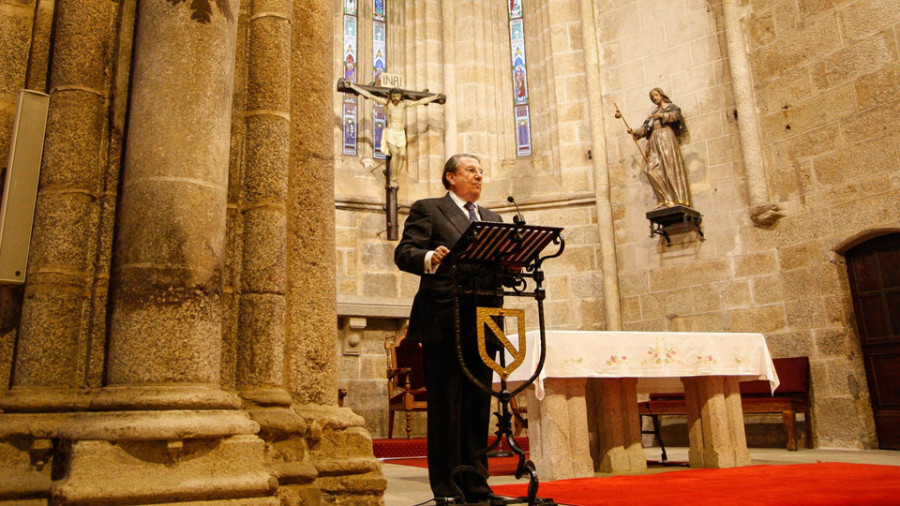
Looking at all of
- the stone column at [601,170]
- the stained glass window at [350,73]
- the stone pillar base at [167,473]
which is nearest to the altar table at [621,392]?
the stone pillar base at [167,473]

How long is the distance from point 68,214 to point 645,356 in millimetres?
3344

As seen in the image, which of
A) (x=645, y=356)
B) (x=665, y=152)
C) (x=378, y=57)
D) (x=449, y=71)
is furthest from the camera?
(x=378, y=57)

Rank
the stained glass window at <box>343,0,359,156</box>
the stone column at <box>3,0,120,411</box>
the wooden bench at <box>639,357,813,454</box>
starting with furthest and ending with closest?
the stained glass window at <box>343,0,359,156</box>
the wooden bench at <box>639,357,813,454</box>
the stone column at <box>3,0,120,411</box>

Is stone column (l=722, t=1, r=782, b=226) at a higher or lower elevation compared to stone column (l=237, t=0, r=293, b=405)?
higher

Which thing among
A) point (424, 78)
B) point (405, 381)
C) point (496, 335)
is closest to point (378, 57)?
point (424, 78)

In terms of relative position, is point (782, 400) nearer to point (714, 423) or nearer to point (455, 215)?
point (714, 423)

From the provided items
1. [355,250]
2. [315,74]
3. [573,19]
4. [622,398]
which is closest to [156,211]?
[315,74]

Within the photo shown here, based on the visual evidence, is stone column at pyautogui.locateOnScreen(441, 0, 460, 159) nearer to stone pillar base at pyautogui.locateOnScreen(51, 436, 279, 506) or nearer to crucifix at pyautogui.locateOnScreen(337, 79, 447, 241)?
crucifix at pyautogui.locateOnScreen(337, 79, 447, 241)

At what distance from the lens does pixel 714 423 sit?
4.66 metres

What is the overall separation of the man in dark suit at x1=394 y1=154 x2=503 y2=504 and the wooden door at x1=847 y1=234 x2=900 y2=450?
529 centimetres

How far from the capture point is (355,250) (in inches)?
341

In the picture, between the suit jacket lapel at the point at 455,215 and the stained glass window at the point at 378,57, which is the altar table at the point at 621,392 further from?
the stained glass window at the point at 378,57

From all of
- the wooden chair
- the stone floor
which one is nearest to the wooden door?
the stone floor

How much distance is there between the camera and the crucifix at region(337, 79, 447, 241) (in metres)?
8.73
